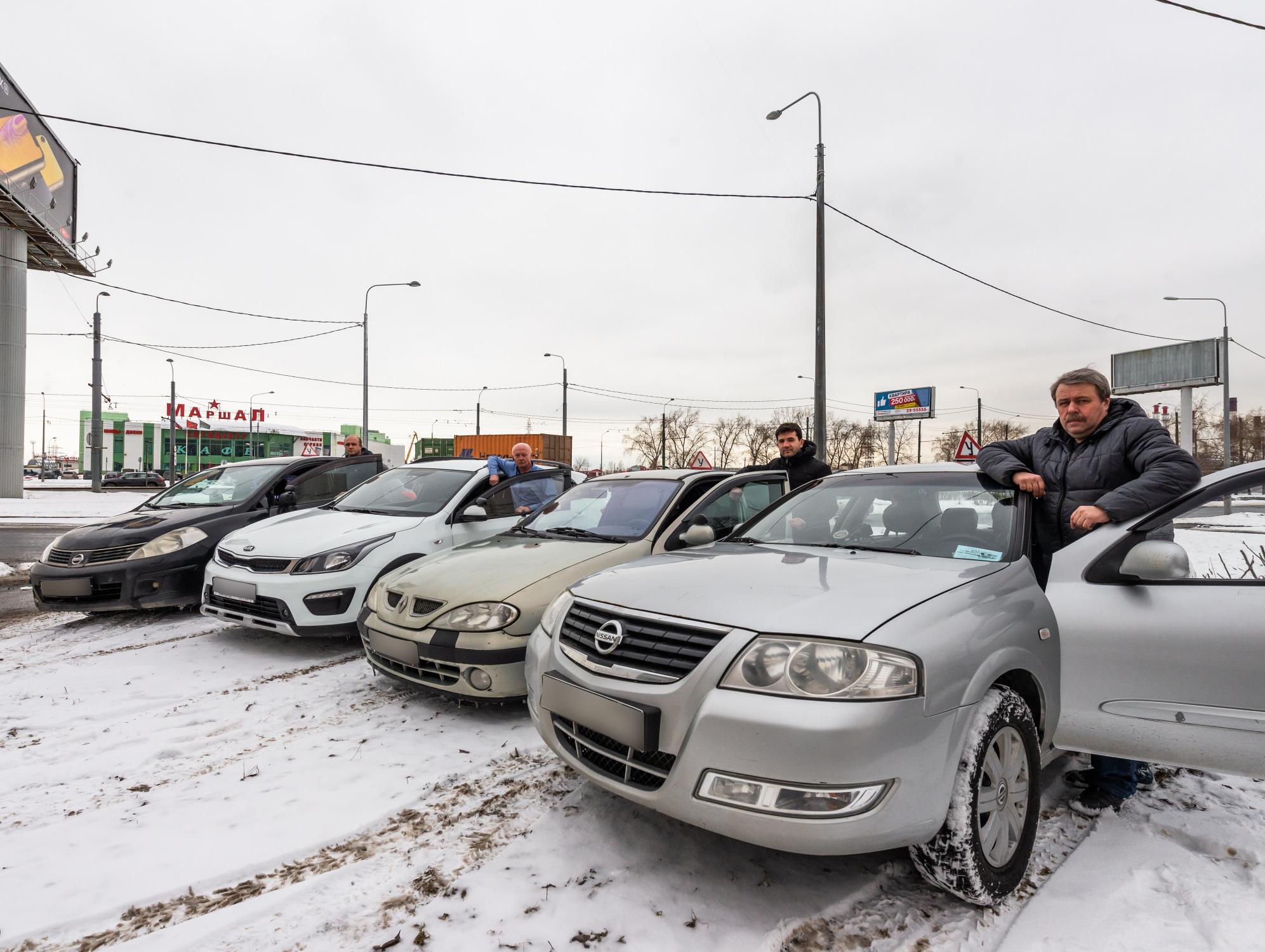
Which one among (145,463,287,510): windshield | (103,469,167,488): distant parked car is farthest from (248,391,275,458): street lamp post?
(145,463,287,510): windshield

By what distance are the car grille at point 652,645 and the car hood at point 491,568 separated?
51.6 inches

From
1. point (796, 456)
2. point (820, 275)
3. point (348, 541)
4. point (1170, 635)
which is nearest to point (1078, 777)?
point (1170, 635)

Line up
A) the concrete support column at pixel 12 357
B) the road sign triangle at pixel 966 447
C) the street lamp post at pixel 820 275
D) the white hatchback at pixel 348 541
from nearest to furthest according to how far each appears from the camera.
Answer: the white hatchback at pixel 348 541 < the street lamp post at pixel 820 275 < the road sign triangle at pixel 966 447 < the concrete support column at pixel 12 357

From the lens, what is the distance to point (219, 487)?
23.1 ft

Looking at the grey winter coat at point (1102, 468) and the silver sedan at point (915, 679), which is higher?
the grey winter coat at point (1102, 468)

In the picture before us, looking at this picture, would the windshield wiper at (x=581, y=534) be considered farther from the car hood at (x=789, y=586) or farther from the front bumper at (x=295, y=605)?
the front bumper at (x=295, y=605)

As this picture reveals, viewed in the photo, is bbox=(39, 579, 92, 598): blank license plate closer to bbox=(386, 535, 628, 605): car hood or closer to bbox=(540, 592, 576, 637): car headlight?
bbox=(386, 535, 628, 605): car hood

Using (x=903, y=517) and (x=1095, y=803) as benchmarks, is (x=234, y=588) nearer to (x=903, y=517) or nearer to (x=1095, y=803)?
(x=903, y=517)

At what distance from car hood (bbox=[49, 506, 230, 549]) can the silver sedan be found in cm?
482

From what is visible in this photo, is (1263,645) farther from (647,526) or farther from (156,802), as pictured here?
(156,802)

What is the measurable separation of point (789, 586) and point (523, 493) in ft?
14.0

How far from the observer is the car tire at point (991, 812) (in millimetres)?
2104

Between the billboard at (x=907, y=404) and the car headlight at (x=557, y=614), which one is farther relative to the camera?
the billboard at (x=907, y=404)

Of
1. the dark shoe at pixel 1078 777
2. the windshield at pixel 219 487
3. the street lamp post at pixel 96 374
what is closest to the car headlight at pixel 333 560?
the windshield at pixel 219 487
